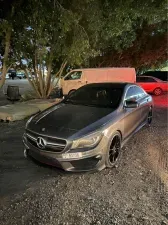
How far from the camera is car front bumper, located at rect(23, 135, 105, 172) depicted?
337 cm

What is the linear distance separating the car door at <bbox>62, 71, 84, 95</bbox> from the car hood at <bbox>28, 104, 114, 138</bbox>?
27.2ft

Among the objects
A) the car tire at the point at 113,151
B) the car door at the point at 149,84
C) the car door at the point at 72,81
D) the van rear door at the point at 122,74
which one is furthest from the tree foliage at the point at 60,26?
the car tire at the point at 113,151

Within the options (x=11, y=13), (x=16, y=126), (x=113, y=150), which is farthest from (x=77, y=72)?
(x=113, y=150)

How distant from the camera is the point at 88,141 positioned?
134 inches

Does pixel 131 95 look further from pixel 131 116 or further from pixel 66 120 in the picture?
pixel 66 120

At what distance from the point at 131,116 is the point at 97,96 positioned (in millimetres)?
873

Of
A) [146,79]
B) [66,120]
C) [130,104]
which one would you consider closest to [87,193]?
[66,120]

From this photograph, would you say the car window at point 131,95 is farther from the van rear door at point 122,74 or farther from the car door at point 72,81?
the car door at point 72,81

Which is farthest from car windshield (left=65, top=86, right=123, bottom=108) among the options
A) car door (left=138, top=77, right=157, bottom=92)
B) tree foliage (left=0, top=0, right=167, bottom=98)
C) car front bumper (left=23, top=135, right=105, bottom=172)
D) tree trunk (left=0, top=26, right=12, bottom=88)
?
car door (left=138, top=77, right=157, bottom=92)

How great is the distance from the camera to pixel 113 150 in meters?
3.96

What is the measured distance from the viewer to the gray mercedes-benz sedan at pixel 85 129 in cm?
338

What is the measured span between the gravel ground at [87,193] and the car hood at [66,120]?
653 mm

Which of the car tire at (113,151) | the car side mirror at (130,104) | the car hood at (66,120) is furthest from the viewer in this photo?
the car side mirror at (130,104)

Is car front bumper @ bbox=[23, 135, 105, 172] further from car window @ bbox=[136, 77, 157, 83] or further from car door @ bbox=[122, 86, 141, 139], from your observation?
car window @ bbox=[136, 77, 157, 83]
